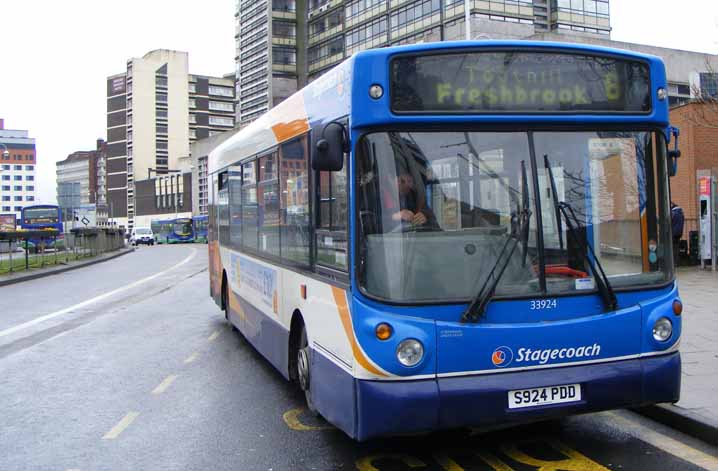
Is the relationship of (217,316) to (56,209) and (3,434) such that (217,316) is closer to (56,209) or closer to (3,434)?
(3,434)

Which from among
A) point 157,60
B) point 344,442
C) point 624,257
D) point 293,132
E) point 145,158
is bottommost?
point 344,442

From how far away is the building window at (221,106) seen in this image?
488 feet

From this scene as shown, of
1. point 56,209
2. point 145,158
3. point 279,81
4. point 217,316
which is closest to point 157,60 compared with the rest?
point 145,158

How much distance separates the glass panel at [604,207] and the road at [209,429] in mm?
1266

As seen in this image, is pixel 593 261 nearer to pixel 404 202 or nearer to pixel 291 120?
pixel 404 202

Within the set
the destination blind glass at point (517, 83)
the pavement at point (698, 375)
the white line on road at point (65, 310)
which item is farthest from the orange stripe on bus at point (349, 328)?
the white line on road at point (65, 310)

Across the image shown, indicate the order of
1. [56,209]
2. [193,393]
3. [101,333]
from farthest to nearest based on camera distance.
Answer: [56,209], [101,333], [193,393]

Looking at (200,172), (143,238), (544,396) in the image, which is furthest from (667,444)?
(200,172)

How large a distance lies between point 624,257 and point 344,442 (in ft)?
8.08

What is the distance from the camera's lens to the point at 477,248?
5.13 metres

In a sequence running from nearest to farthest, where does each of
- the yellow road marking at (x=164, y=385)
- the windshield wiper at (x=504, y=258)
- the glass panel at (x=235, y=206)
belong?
the windshield wiper at (x=504, y=258) → the yellow road marking at (x=164, y=385) → the glass panel at (x=235, y=206)

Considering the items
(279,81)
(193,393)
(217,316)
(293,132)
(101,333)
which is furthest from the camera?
(279,81)

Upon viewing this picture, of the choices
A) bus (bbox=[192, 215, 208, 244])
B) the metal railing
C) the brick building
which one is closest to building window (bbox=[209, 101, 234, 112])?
bus (bbox=[192, 215, 208, 244])

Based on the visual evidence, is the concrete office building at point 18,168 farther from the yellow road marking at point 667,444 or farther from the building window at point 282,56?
the yellow road marking at point 667,444
